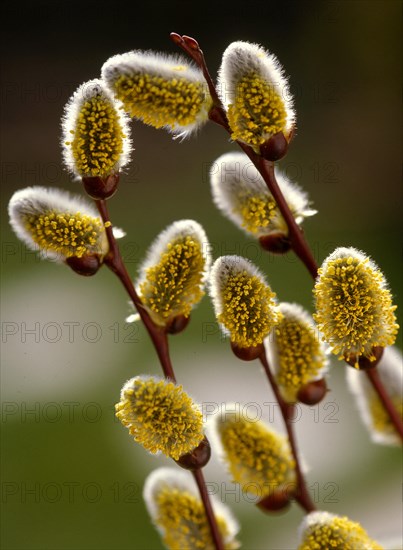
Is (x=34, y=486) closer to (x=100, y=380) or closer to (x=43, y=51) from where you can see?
(x=100, y=380)

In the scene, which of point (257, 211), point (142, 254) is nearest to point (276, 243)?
point (257, 211)

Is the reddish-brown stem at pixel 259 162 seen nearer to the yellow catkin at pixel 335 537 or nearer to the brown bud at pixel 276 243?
the brown bud at pixel 276 243

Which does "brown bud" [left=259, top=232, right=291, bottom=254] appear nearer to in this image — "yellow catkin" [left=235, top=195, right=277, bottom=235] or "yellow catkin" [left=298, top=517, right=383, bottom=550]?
"yellow catkin" [left=235, top=195, right=277, bottom=235]

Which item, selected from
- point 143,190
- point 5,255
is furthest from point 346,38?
point 5,255

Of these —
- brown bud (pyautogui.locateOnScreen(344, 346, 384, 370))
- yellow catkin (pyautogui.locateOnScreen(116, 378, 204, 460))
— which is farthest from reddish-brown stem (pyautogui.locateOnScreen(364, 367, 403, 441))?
yellow catkin (pyautogui.locateOnScreen(116, 378, 204, 460))

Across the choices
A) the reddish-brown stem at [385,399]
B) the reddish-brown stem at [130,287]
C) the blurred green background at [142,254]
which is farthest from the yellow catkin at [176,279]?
the blurred green background at [142,254]

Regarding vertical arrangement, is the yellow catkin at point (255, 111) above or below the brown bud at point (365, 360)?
above
